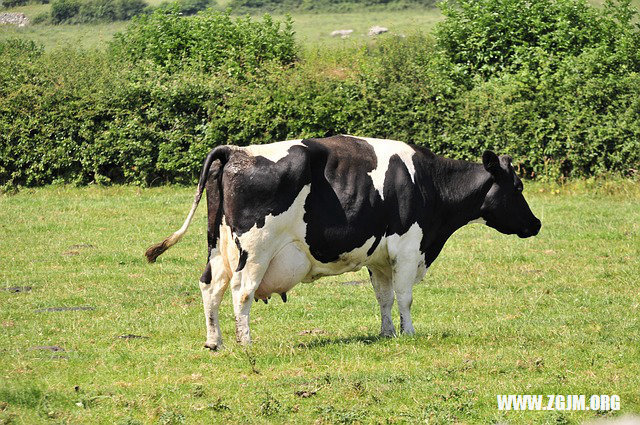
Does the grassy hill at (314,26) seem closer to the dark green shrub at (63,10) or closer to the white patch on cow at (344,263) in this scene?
the dark green shrub at (63,10)

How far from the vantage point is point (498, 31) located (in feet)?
94.3

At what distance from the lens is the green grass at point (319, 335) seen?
29.8ft

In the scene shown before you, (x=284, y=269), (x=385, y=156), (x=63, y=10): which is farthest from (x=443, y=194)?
(x=63, y=10)

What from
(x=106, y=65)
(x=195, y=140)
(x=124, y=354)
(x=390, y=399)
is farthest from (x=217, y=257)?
(x=106, y=65)

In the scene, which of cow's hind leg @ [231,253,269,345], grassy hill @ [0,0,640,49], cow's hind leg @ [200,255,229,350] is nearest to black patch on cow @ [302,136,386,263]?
cow's hind leg @ [231,253,269,345]

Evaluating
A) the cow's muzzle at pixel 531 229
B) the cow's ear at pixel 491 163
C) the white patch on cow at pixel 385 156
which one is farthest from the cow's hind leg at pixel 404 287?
the cow's muzzle at pixel 531 229

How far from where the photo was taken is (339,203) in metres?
11.4

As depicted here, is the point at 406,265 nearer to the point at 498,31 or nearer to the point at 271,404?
the point at 271,404

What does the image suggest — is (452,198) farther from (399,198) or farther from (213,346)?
(213,346)

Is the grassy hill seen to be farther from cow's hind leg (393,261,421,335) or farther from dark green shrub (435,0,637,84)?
cow's hind leg (393,261,421,335)

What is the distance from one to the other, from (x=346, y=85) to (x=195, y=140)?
3928 mm

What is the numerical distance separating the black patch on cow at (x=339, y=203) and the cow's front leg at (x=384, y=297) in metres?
0.87

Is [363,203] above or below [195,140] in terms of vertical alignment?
above

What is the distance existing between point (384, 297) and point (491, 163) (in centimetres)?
217
